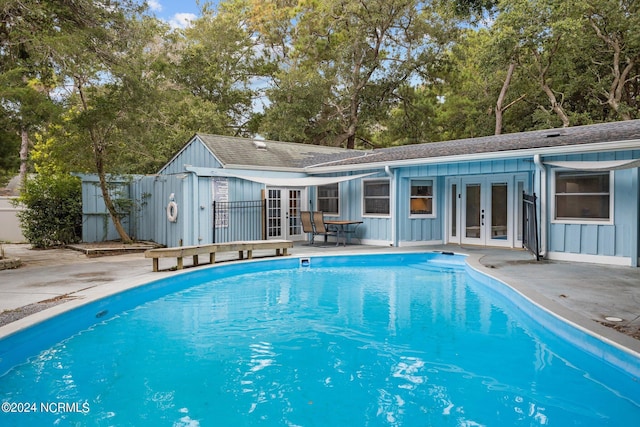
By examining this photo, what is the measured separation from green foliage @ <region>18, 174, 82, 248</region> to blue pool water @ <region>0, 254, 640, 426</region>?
22.1ft

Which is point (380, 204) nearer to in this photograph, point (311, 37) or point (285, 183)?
point (285, 183)

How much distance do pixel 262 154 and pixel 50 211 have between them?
5679 millimetres

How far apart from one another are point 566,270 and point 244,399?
19.9 ft

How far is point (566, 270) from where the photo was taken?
7309 millimetres

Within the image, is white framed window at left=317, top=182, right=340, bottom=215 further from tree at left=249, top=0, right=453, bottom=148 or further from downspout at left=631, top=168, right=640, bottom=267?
tree at left=249, top=0, right=453, bottom=148

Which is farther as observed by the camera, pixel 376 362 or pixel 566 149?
pixel 566 149

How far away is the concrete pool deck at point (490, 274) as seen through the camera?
429 cm

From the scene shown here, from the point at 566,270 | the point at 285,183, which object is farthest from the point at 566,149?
the point at 285,183

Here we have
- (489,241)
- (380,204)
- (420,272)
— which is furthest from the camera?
(380,204)

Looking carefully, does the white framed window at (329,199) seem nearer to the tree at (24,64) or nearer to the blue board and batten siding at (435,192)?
the blue board and batten siding at (435,192)

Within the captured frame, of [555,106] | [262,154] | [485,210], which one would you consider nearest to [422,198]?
[485,210]

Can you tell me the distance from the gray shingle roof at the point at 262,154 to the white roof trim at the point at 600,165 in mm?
6802

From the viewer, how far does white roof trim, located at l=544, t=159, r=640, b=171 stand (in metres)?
6.94

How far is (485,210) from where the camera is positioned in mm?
11109
